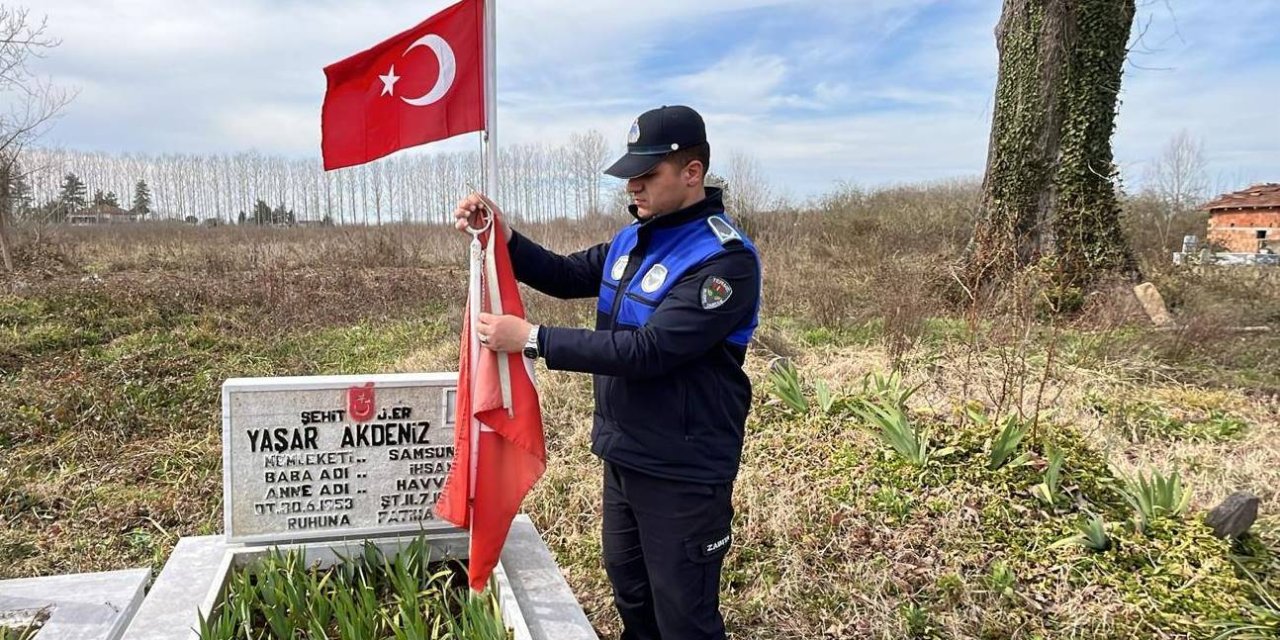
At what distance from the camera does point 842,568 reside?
11.3 feet

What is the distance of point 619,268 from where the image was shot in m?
2.48

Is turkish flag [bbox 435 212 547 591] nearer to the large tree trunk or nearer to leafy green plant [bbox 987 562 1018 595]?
leafy green plant [bbox 987 562 1018 595]

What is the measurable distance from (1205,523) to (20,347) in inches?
385

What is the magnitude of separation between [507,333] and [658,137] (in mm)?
732

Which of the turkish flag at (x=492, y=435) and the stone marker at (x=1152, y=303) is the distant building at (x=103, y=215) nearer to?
the turkish flag at (x=492, y=435)

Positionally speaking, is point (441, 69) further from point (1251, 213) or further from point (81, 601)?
point (1251, 213)

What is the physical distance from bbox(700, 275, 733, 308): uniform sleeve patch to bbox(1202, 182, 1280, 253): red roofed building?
28.0 m

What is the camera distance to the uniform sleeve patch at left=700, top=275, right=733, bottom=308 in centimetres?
211

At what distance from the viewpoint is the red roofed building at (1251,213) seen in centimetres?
2406

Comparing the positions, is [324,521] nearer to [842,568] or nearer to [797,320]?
[842,568]

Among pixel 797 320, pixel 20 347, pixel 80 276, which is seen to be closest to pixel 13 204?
pixel 80 276

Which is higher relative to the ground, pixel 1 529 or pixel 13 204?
pixel 13 204

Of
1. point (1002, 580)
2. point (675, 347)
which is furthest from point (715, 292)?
point (1002, 580)

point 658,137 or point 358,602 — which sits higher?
point 658,137
